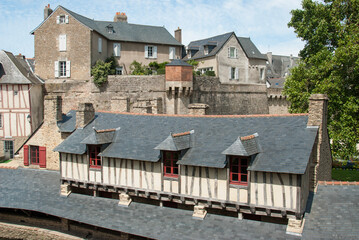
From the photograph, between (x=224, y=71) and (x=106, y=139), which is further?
(x=224, y=71)

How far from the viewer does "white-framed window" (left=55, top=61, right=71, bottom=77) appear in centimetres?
2322

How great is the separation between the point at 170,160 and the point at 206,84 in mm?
12491

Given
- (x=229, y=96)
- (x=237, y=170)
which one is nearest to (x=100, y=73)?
(x=229, y=96)

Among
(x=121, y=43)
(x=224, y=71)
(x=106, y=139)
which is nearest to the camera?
(x=106, y=139)

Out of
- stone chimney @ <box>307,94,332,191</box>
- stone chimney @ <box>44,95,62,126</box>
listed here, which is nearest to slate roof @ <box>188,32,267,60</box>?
stone chimney @ <box>44,95,62,126</box>

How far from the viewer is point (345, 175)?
18.6 metres

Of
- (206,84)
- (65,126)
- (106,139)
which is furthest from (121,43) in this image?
(106,139)

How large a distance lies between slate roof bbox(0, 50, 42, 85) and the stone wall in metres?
10.1

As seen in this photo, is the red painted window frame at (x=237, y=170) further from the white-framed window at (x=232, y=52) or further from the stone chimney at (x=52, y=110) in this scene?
the white-framed window at (x=232, y=52)

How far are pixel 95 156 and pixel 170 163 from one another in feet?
9.52

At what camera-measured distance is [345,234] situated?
8.38 m

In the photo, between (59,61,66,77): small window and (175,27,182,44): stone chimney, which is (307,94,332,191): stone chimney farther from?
(175,27,182,44): stone chimney

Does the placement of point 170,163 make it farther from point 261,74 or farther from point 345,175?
point 261,74

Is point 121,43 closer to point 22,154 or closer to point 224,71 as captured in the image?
point 224,71
